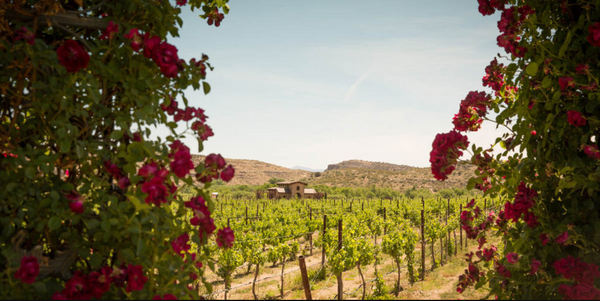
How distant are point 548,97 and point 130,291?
93.3 inches

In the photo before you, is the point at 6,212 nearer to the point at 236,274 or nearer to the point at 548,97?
the point at 548,97

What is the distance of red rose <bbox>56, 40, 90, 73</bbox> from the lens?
1.43 meters

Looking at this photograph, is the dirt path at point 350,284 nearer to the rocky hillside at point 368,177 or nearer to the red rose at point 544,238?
the red rose at point 544,238

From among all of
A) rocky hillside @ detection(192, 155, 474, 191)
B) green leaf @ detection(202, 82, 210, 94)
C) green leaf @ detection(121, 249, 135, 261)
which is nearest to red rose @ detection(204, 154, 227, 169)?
green leaf @ detection(202, 82, 210, 94)

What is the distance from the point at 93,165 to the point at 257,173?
9035 cm

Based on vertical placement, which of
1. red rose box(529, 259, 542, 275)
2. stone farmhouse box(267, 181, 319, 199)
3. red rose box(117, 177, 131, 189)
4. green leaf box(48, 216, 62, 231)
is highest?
red rose box(117, 177, 131, 189)

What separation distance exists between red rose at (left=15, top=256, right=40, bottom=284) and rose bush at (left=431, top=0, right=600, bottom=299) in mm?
2003

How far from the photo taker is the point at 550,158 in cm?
209

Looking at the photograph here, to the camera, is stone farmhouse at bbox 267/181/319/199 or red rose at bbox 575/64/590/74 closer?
red rose at bbox 575/64/590/74

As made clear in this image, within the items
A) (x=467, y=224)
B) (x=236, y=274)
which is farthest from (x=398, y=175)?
(x=467, y=224)

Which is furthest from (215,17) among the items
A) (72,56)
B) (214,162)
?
(214,162)

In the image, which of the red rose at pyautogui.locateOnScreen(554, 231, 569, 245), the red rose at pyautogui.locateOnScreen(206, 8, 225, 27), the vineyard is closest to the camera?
the red rose at pyautogui.locateOnScreen(554, 231, 569, 245)

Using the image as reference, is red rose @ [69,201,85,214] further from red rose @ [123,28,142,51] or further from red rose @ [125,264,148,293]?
red rose @ [123,28,142,51]

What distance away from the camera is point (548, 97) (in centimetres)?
207
